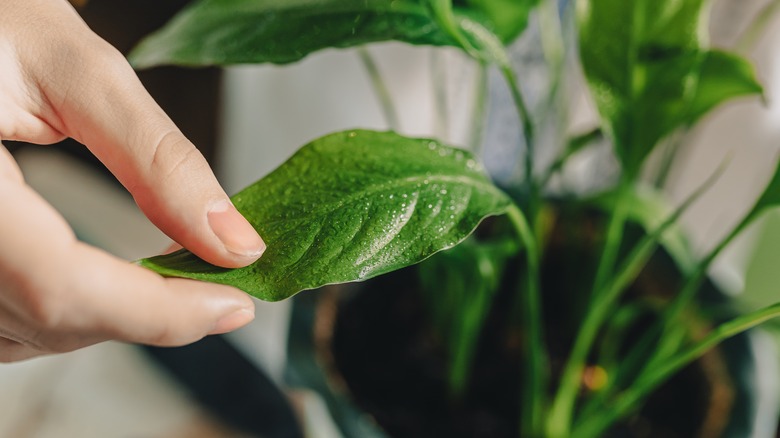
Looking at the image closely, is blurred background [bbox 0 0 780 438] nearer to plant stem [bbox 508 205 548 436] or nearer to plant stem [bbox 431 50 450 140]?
plant stem [bbox 431 50 450 140]

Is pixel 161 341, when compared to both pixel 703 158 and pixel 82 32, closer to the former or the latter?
pixel 82 32

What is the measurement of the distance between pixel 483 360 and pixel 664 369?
193 millimetres

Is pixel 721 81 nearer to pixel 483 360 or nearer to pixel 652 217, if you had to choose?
pixel 652 217

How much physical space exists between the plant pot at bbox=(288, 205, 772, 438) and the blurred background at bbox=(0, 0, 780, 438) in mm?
162

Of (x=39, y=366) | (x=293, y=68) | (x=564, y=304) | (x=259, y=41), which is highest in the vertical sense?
(x=259, y=41)

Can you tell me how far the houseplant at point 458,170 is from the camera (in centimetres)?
27

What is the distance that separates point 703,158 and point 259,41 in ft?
1.97

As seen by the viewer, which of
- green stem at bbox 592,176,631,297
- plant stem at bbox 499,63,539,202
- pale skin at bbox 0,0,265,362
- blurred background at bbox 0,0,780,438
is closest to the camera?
pale skin at bbox 0,0,265,362

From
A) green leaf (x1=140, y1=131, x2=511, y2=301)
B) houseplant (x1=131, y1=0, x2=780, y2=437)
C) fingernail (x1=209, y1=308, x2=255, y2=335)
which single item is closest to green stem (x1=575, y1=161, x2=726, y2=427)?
houseplant (x1=131, y1=0, x2=780, y2=437)

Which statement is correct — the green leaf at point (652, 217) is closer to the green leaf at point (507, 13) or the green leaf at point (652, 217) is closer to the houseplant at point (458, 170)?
the houseplant at point (458, 170)

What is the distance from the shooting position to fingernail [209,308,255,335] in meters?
0.26

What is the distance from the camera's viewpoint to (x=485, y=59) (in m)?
0.34

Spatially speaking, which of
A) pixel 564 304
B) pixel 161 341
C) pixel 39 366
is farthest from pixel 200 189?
pixel 39 366

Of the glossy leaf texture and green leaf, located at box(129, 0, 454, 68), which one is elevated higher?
green leaf, located at box(129, 0, 454, 68)
